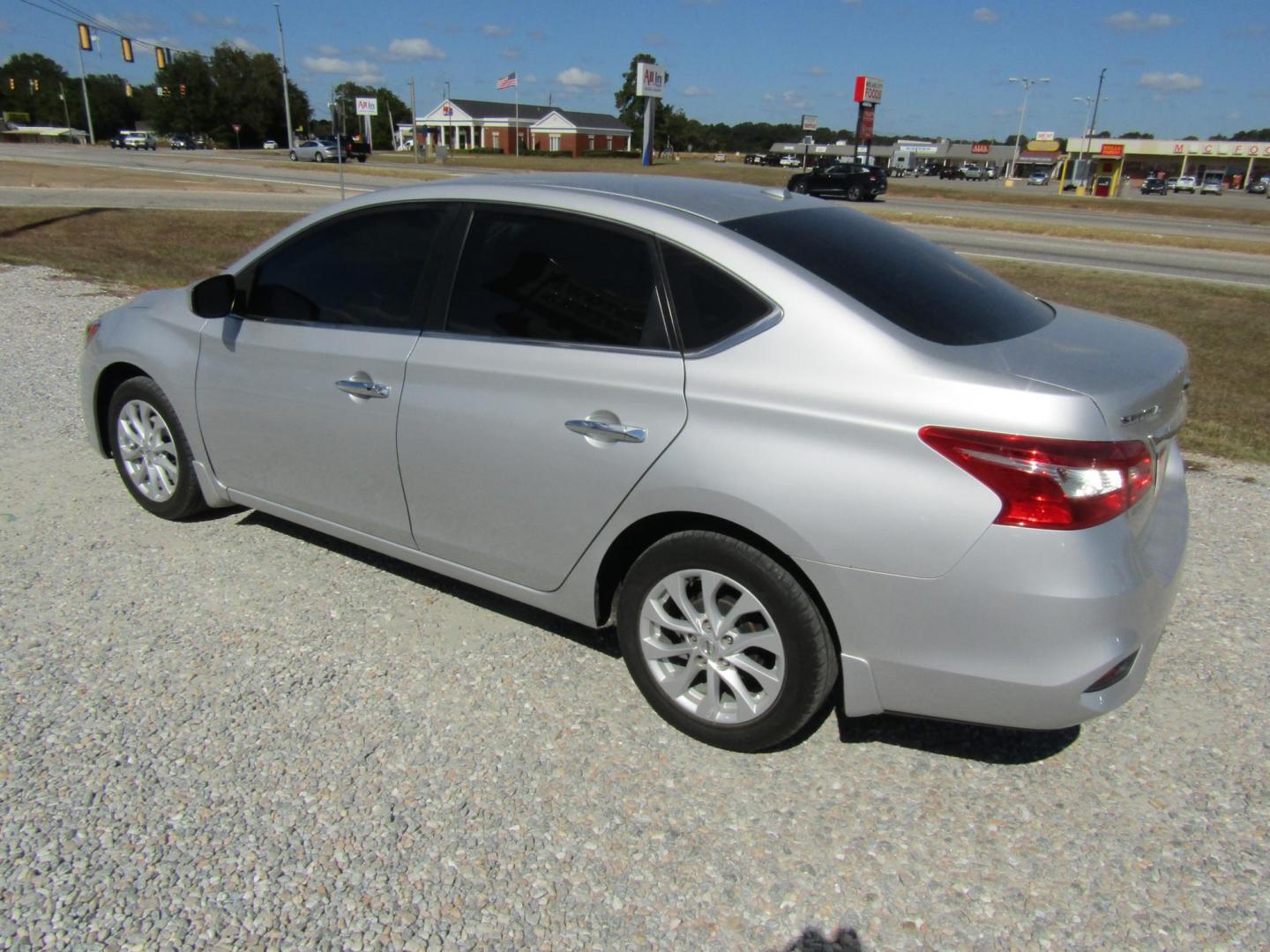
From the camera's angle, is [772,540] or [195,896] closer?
[195,896]

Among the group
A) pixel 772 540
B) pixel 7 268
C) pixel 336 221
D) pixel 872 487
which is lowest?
pixel 7 268

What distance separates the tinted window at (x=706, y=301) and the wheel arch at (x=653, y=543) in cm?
53

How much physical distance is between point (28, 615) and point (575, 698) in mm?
2277

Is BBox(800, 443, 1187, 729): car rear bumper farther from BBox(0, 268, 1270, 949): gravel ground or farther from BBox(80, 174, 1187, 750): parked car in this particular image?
BBox(0, 268, 1270, 949): gravel ground

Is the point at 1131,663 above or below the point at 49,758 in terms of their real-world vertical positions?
above

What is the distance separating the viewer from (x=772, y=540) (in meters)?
2.71

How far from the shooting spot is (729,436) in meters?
2.78

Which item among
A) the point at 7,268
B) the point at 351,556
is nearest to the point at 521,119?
the point at 7,268

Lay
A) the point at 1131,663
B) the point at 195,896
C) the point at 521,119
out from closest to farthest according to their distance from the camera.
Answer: the point at 195,896 < the point at 1131,663 < the point at 521,119

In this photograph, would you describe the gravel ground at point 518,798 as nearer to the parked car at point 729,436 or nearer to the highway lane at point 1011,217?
the parked car at point 729,436

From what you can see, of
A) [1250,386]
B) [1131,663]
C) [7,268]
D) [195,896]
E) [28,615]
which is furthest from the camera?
[7,268]

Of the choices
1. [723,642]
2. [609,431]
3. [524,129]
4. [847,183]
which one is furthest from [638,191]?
[524,129]

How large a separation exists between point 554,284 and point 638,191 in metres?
0.46

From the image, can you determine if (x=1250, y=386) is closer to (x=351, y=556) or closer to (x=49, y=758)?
(x=351, y=556)
